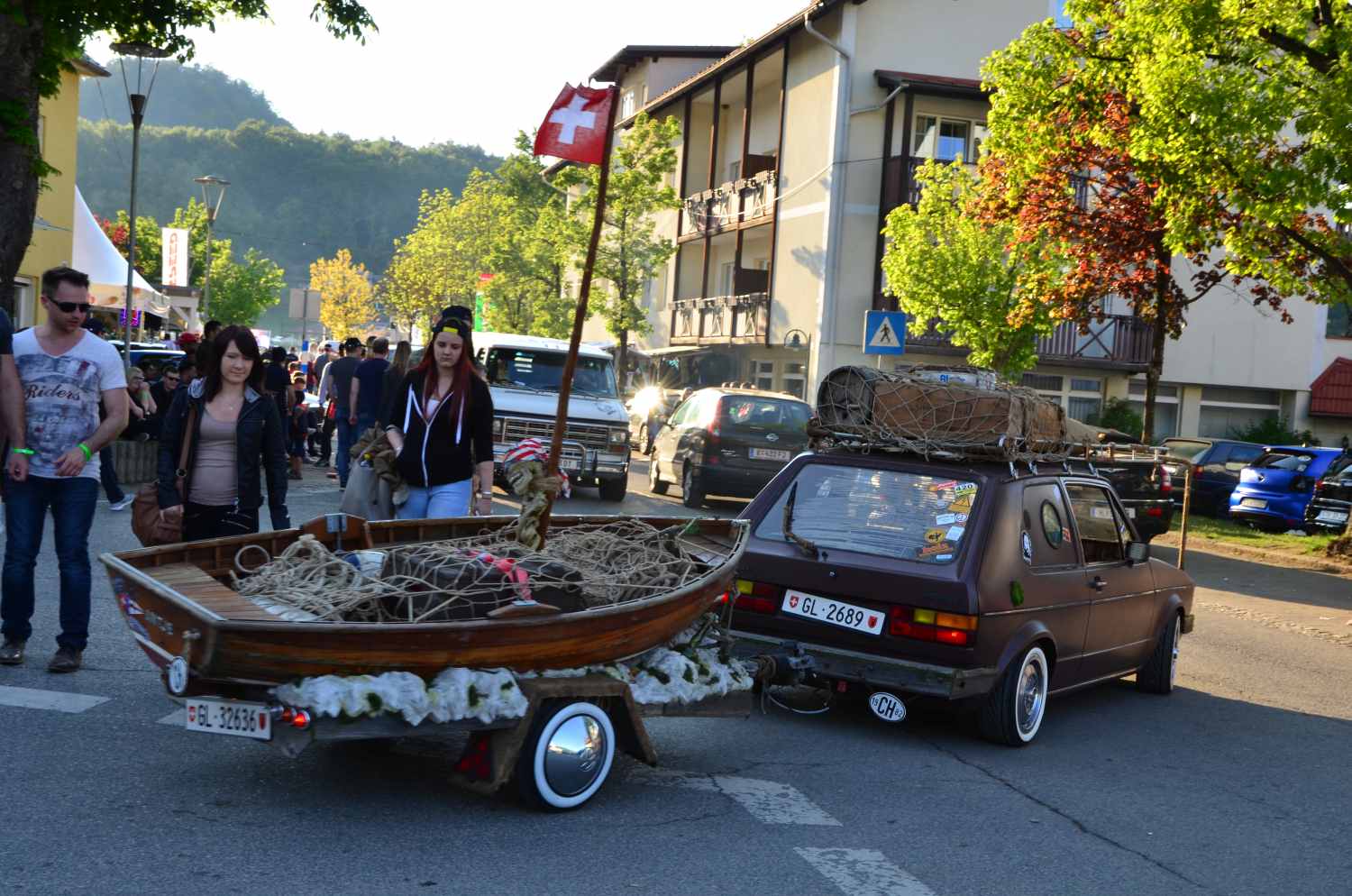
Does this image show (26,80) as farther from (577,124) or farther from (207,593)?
(207,593)

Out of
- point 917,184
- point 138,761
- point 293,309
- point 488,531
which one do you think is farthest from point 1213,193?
point 293,309

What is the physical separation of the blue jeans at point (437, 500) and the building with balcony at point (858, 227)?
27263mm

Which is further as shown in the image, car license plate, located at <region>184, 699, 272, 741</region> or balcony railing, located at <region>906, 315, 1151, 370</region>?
balcony railing, located at <region>906, 315, 1151, 370</region>

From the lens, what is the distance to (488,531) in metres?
6.94

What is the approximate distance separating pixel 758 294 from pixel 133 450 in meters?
23.0

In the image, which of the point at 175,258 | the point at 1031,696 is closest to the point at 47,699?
the point at 1031,696

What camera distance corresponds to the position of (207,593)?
5.02 m

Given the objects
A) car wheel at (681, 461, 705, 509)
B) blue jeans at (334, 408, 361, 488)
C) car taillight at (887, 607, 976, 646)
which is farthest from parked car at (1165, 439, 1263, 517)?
car taillight at (887, 607, 976, 646)

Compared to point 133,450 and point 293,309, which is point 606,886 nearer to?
point 133,450

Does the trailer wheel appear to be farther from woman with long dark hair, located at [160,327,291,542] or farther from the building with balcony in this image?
the building with balcony

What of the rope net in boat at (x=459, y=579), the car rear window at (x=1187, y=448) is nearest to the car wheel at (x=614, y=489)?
the car rear window at (x=1187, y=448)

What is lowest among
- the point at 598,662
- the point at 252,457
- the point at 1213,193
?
the point at 598,662

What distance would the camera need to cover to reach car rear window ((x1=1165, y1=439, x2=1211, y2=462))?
2617 cm

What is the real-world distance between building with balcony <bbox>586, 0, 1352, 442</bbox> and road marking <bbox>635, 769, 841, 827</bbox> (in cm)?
2846
